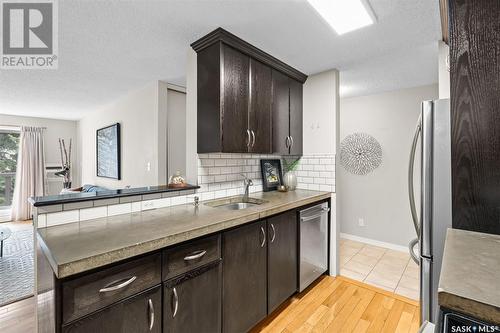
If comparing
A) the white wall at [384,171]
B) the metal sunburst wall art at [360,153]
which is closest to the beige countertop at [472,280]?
the white wall at [384,171]

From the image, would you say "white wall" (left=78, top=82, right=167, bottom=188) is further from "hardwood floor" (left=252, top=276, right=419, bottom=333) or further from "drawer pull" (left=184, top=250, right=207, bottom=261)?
"hardwood floor" (left=252, top=276, right=419, bottom=333)

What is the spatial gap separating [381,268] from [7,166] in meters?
7.45

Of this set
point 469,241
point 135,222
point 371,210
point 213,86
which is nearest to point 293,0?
point 213,86

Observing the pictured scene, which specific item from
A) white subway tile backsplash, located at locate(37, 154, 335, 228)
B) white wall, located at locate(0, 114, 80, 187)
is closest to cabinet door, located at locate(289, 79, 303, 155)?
white subway tile backsplash, located at locate(37, 154, 335, 228)

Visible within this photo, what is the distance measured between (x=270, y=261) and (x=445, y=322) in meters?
1.38

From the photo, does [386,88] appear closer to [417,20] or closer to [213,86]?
[417,20]

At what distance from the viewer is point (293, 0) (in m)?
1.46

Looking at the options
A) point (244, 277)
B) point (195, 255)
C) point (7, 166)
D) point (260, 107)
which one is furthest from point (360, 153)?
point (7, 166)

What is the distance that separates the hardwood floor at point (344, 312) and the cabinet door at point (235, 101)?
1408 millimetres

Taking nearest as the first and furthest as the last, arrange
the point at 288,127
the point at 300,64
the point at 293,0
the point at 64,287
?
the point at 64,287 → the point at 293,0 → the point at 300,64 → the point at 288,127

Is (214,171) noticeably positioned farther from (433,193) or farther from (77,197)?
(433,193)

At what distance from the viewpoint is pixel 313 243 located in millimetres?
2248

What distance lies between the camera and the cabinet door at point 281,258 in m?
1.75

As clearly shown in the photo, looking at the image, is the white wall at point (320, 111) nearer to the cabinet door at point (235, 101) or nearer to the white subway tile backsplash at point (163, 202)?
the cabinet door at point (235, 101)
